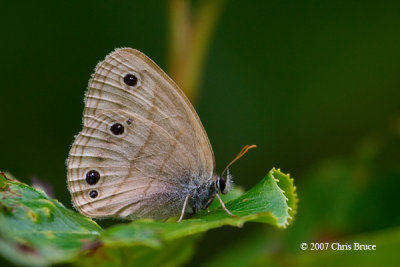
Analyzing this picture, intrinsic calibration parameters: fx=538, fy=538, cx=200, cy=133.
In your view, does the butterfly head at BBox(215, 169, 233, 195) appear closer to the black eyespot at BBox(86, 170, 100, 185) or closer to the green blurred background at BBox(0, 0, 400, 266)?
the black eyespot at BBox(86, 170, 100, 185)

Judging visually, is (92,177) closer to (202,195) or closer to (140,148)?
(140,148)

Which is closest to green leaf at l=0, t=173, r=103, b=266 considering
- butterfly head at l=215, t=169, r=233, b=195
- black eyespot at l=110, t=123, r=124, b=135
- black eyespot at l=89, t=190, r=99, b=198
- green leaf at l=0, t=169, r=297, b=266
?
green leaf at l=0, t=169, r=297, b=266

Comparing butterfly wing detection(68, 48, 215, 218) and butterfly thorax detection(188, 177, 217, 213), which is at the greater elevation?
butterfly wing detection(68, 48, 215, 218)

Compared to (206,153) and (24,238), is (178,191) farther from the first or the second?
(24,238)

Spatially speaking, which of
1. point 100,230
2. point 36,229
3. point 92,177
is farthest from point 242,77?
point 36,229

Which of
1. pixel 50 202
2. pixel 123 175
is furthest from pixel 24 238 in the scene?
pixel 123 175

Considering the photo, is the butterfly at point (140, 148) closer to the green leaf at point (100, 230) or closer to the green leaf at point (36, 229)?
the green leaf at point (100, 230)
